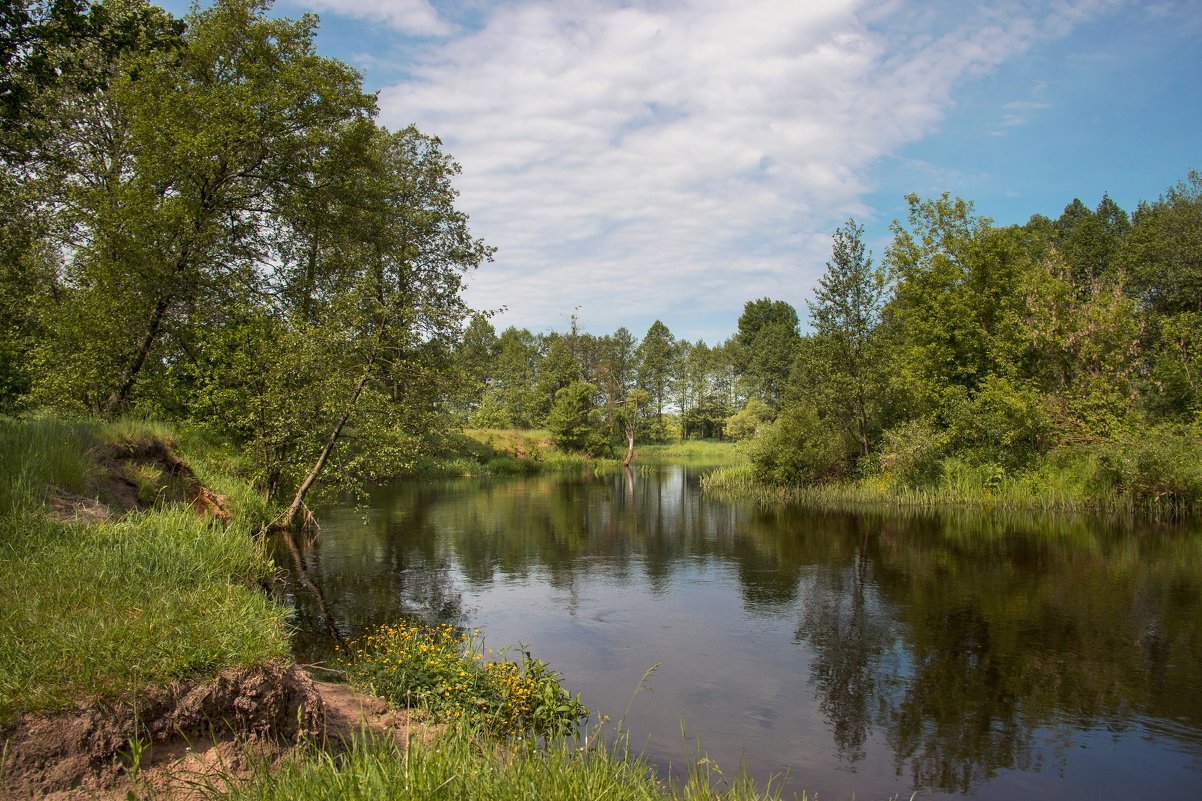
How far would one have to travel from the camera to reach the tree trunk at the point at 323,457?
1866 cm

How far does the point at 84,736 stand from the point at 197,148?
1758cm

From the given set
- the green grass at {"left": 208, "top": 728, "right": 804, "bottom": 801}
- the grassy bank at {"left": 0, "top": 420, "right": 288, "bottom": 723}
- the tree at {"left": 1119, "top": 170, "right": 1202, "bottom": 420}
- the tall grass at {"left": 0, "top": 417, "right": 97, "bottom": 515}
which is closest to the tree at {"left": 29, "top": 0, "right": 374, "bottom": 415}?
the tall grass at {"left": 0, "top": 417, "right": 97, "bottom": 515}

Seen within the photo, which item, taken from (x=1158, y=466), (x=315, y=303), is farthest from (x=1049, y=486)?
(x=315, y=303)

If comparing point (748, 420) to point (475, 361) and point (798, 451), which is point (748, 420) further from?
point (798, 451)

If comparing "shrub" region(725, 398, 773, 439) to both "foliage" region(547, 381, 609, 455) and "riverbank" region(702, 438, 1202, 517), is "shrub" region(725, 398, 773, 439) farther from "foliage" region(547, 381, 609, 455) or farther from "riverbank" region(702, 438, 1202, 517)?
"riverbank" region(702, 438, 1202, 517)

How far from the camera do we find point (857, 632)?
1201 cm

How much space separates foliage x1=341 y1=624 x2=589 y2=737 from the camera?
733cm

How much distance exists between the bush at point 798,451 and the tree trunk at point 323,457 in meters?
18.0

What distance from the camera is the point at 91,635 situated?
5129 mm

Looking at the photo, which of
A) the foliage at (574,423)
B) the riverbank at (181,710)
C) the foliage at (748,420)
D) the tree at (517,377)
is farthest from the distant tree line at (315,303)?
the tree at (517,377)

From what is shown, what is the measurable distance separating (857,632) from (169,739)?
10.3 m

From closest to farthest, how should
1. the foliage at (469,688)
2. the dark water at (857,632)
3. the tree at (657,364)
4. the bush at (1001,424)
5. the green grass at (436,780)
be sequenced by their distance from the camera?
the green grass at (436,780), the foliage at (469,688), the dark water at (857,632), the bush at (1001,424), the tree at (657,364)

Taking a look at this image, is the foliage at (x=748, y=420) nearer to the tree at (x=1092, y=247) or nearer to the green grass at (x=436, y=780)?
the tree at (x=1092, y=247)

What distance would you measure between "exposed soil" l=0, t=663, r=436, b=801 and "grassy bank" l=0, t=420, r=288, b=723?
153mm
